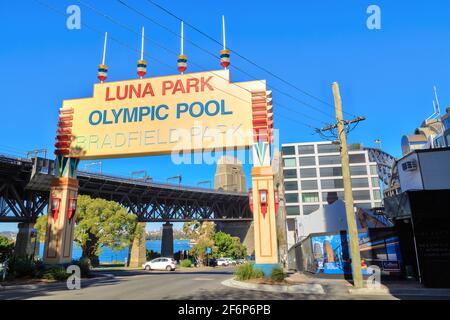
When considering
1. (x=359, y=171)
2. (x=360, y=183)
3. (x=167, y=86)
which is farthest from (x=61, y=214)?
(x=359, y=171)

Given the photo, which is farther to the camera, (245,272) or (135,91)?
(135,91)

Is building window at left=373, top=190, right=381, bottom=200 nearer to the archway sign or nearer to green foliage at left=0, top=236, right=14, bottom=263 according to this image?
the archway sign

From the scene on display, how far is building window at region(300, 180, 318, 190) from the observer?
86.2m

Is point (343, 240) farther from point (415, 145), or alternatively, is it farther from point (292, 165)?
point (292, 165)

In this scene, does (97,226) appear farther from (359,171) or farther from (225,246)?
(359,171)

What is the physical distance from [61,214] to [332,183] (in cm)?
7368

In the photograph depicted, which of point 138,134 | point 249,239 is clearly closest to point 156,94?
point 138,134

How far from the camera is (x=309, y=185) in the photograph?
86.4 m

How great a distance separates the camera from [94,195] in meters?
62.2

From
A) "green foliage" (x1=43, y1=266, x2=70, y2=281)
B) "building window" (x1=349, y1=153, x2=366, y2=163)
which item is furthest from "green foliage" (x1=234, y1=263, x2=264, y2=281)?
"building window" (x1=349, y1=153, x2=366, y2=163)

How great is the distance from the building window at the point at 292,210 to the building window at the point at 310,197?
2.63 meters

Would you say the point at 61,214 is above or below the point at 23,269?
above

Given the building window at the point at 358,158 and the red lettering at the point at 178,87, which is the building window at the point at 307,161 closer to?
the building window at the point at 358,158
